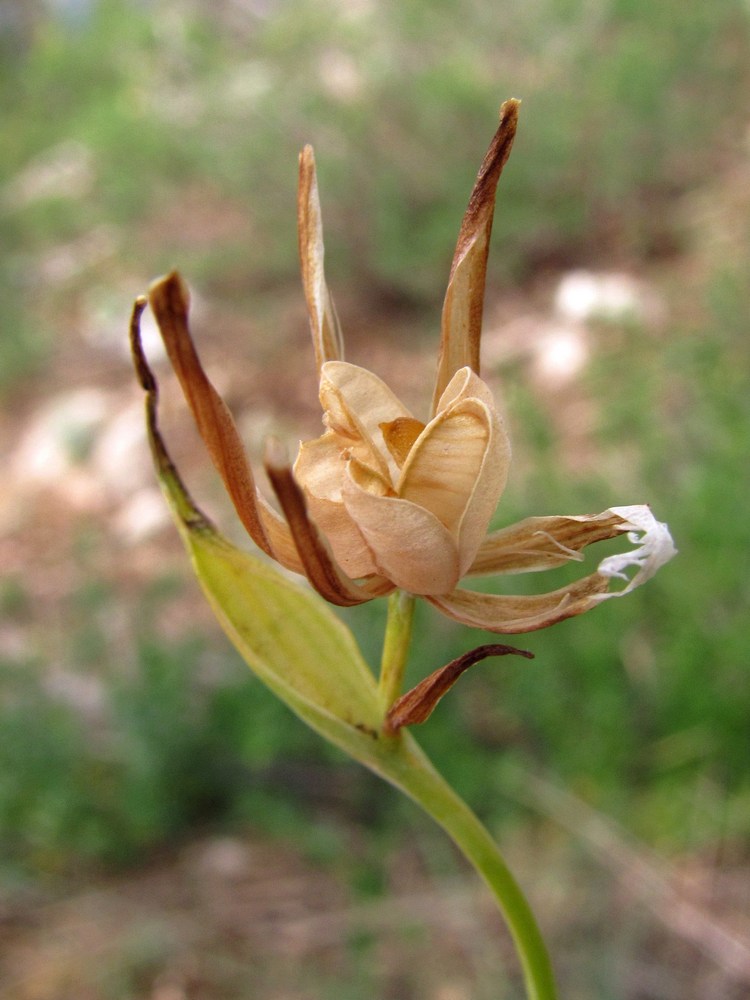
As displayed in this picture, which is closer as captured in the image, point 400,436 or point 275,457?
point 275,457

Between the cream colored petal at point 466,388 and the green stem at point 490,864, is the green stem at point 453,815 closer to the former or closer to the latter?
the green stem at point 490,864

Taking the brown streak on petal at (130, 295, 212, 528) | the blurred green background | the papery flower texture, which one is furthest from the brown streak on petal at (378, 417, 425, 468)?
the blurred green background

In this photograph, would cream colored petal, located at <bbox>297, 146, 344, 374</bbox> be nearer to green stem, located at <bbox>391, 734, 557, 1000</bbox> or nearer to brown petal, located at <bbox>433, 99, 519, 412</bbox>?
brown petal, located at <bbox>433, 99, 519, 412</bbox>

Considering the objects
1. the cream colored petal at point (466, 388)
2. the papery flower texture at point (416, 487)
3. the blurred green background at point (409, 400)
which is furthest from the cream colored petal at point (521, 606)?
the blurred green background at point (409, 400)

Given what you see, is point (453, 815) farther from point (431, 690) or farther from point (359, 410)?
point (359, 410)

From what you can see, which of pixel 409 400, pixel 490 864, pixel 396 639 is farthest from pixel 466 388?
pixel 409 400
